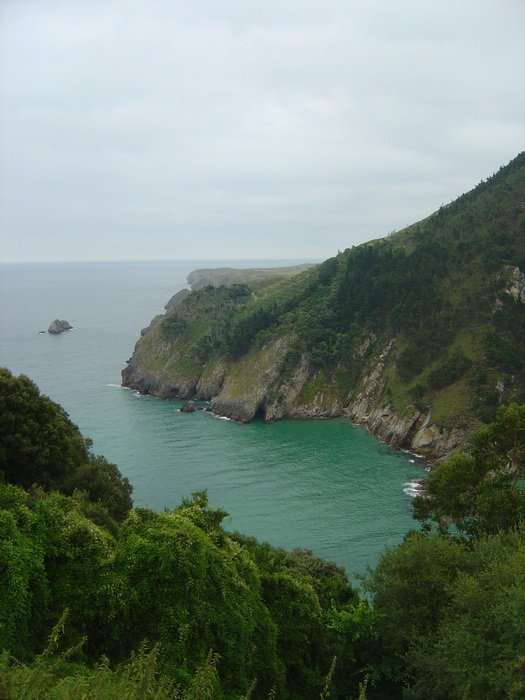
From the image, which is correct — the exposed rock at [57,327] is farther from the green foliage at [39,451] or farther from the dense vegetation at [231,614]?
the dense vegetation at [231,614]

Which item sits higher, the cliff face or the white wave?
the cliff face

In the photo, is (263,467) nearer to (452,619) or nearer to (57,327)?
(452,619)

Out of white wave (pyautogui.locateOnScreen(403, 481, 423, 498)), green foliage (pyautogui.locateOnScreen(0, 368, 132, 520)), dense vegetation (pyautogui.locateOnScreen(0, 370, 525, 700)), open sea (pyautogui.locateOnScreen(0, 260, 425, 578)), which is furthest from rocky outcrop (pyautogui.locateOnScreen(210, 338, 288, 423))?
dense vegetation (pyautogui.locateOnScreen(0, 370, 525, 700))

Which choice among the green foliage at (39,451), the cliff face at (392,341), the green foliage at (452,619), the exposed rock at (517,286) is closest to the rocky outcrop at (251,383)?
the cliff face at (392,341)

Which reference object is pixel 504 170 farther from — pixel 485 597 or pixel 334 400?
pixel 485 597

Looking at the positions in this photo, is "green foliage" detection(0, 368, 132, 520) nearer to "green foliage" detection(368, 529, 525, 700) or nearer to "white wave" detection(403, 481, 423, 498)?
"green foliage" detection(368, 529, 525, 700)
